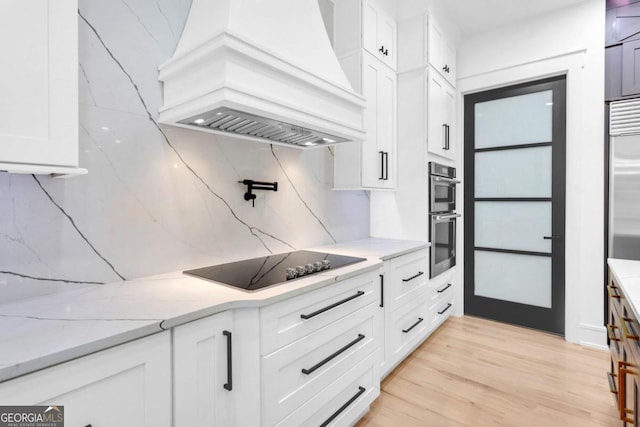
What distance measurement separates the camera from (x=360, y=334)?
68.5 inches

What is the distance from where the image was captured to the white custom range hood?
4.19 feet

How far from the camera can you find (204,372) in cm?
106

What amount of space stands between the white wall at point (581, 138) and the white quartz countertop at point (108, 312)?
8.32ft

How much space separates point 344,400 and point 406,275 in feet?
3.37

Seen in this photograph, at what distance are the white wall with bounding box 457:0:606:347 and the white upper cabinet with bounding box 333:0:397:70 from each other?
5.07ft

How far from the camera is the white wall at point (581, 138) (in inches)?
107

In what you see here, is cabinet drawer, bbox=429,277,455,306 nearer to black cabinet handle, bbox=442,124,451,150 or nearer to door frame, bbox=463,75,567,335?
door frame, bbox=463,75,567,335

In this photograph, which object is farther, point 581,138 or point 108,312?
point 581,138

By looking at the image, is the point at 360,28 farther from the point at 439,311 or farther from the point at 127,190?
the point at 439,311

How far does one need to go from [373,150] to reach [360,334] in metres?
1.45

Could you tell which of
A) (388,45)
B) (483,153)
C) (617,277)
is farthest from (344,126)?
(483,153)

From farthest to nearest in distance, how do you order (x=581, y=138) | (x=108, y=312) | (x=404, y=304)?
1. (x=581, y=138)
2. (x=404, y=304)
3. (x=108, y=312)

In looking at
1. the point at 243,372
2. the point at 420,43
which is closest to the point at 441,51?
the point at 420,43

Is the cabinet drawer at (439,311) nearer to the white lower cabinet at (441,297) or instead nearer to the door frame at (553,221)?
the white lower cabinet at (441,297)
